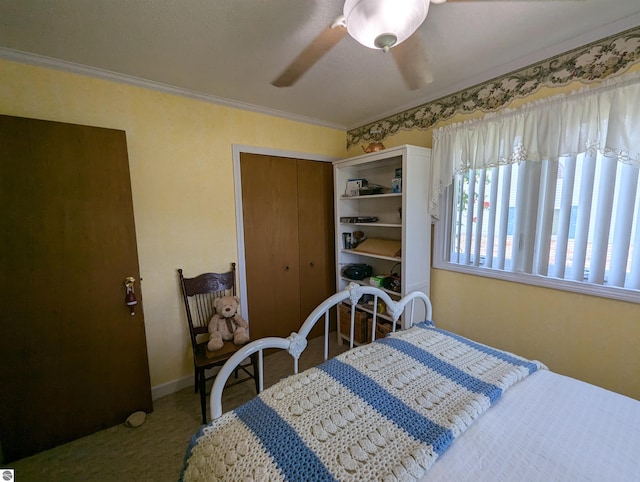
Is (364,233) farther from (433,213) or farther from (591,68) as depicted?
(591,68)

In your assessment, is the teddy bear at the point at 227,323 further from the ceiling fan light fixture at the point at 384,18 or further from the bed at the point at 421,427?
the ceiling fan light fixture at the point at 384,18

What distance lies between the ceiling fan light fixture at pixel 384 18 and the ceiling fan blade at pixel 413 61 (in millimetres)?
449

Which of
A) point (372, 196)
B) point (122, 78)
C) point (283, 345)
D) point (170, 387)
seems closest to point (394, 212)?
point (372, 196)

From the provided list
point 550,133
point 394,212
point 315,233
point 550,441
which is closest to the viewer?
point 550,441

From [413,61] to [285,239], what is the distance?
72.0 inches

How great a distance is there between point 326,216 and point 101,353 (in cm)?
226

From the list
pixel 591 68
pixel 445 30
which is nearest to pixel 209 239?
pixel 445 30

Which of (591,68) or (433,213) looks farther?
(433,213)

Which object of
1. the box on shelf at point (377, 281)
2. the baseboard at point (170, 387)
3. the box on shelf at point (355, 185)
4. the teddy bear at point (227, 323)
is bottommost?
the baseboard at point (170, 387)

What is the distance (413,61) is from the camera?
172 cm

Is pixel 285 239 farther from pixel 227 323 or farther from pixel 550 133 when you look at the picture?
pixel 550 133

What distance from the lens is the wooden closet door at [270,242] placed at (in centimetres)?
252

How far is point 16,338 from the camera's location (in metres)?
1.54

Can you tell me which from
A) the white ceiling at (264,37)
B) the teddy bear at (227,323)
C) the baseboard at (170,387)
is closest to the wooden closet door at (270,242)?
the teddy bear at (227,323)
